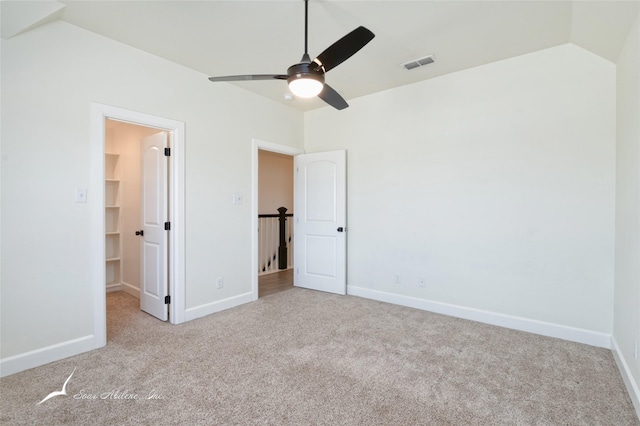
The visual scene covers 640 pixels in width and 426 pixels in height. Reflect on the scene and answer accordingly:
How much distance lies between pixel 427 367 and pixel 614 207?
2139mm

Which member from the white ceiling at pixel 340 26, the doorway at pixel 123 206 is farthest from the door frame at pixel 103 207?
the doorway at pixel 123 206

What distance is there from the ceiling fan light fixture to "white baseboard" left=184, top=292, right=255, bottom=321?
8.52 feet

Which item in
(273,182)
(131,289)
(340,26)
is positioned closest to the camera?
(340,26)

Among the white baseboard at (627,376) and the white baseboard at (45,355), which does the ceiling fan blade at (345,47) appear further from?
the white baseboard at (45,355)

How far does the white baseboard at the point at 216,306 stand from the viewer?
3421 millimetres

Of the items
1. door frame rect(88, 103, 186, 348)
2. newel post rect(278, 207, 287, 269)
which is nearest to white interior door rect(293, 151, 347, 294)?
newel post rect(278, 207, 287, 269)

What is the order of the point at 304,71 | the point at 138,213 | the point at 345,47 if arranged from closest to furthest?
the point at 345,47, the point at 304,71, the point at 138,213

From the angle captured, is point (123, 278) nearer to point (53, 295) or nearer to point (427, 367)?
point (53, 295)

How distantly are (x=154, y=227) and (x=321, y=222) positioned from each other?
217 centimetres

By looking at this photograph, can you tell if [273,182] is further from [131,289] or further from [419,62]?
[419,62]

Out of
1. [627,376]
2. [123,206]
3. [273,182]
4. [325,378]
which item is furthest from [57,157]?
[273,182]

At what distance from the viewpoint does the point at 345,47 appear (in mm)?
1980

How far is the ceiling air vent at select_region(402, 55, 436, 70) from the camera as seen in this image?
3.15 metres

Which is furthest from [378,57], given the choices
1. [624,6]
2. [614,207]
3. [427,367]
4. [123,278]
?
[123,278]
